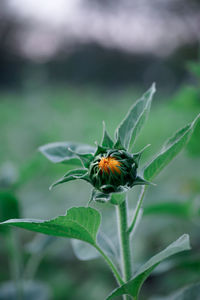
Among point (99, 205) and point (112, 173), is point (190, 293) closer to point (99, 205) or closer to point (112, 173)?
point (112, 173)

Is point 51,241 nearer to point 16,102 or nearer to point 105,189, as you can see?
point 105,189

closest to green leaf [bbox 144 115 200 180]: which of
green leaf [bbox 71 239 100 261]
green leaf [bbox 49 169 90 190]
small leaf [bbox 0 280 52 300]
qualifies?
green leaf [bbox 49 169 90 190]

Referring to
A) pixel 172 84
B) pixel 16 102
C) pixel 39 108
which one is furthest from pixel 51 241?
pixel 172 84

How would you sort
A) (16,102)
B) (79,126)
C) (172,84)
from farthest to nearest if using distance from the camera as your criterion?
(172,84) → (16,102) → (79,126)

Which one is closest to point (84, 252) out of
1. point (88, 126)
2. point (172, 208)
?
point (172, 208)

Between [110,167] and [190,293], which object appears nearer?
[110,167]

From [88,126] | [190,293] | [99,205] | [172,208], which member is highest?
[88,126]

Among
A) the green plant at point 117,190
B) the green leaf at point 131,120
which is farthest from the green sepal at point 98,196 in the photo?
the green leaf at point 131,120

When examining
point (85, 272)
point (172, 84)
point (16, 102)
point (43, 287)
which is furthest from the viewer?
point (172, 84)
